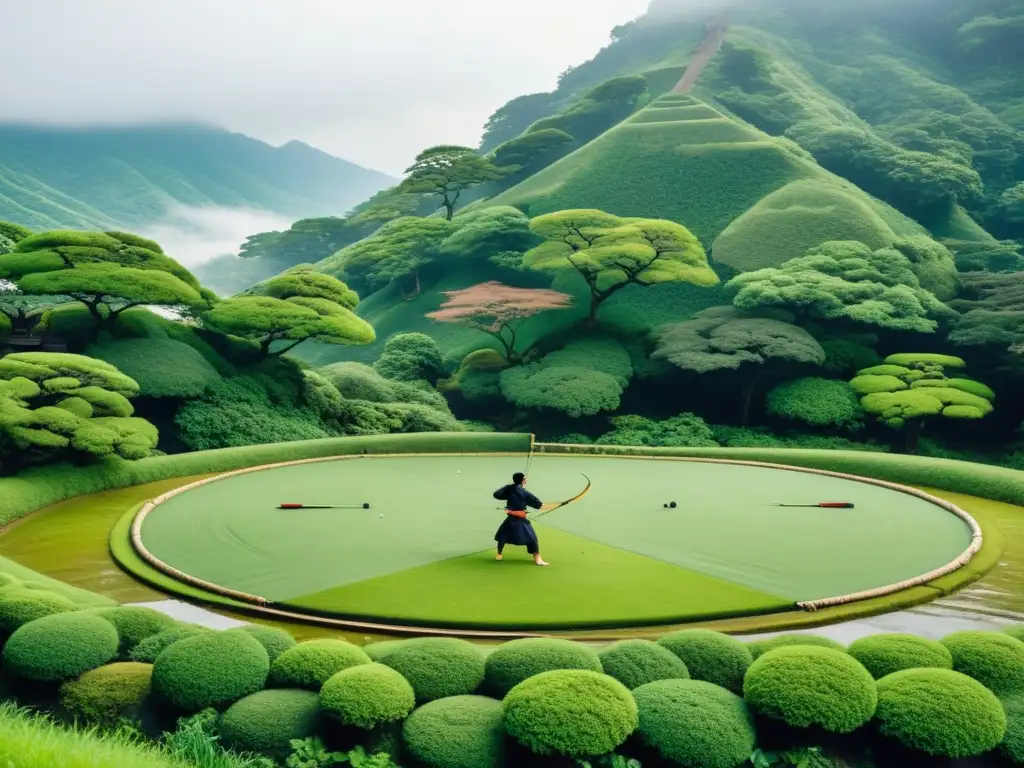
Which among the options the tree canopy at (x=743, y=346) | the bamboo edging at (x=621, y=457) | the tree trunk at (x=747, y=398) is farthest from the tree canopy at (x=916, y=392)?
the bamboo edging at (x=621, y=457)

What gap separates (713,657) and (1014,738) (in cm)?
165

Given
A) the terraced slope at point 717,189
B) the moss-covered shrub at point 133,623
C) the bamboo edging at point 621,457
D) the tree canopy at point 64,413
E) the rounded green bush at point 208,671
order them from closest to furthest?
1. the rounded green bush at point 208,671
2. the moss-covered shrub at point 133,623
3. the bamboo edging at point 621,457
4. the tree canopy at point 64,413
5. the terraced slope at point 717,189

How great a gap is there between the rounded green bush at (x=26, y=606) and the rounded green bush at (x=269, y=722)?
2.10m

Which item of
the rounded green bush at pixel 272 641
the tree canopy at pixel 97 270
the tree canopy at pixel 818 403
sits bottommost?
the tree canopy at pixel 818 403

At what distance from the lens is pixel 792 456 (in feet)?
55.6

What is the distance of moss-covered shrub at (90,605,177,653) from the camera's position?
5492 mm

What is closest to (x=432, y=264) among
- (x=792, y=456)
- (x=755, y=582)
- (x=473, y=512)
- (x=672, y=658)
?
(x=792, y=456)

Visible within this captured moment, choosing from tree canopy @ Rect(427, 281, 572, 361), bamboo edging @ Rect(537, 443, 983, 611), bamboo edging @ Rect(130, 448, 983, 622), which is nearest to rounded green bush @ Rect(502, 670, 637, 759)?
bamboo edging @ Rect(130, 448, 983, 622)

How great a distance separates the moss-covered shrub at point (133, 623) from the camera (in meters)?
5.49

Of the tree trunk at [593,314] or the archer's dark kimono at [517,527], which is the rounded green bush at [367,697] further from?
the tree trunk at [593,314]

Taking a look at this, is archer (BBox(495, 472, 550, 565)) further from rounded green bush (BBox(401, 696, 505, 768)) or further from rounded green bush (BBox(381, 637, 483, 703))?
rounded green bush (BBox(401, 696, 505, 768))

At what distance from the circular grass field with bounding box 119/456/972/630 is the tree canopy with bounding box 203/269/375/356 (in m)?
6.32

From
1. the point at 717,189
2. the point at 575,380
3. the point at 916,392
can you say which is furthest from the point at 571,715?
the point at 717,189

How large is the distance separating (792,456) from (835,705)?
1343 centimetres
